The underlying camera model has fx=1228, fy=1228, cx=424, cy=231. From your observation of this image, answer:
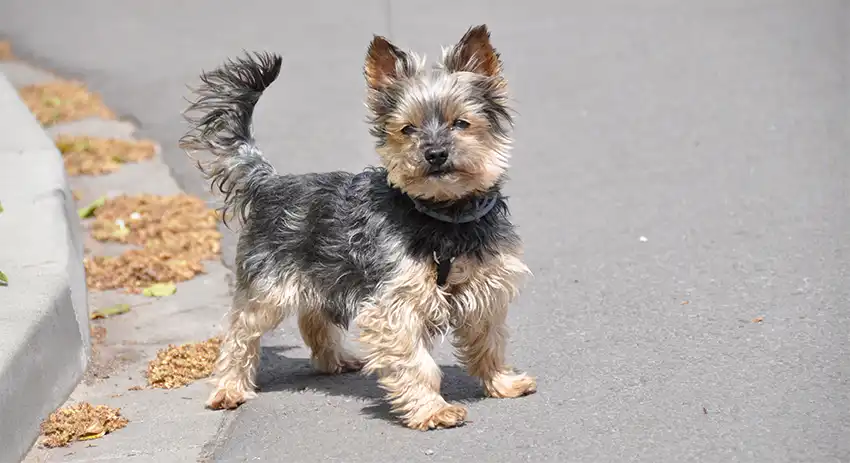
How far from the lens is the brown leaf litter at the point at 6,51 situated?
17062mm

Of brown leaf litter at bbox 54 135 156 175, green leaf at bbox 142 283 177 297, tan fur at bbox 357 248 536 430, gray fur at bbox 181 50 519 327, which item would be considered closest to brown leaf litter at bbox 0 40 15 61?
brown leaf litter at bbox 54 135 156 175

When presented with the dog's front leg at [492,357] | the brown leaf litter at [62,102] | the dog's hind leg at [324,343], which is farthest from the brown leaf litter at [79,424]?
the brown leaf litter at [62,102]

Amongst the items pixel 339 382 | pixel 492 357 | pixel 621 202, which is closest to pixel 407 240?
pixel 492 357

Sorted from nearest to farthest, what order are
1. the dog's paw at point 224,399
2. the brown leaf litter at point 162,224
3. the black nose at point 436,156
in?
1. the black nose at point 436,156
2. the dog's paw at point 224,399
3. the brown leaf litter at point 162,224

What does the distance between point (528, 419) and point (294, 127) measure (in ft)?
23.4

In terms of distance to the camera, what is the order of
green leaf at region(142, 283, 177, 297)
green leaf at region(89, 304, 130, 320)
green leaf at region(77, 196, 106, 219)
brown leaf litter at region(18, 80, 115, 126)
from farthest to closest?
brown leaf litter at region(18, 80, 115, 126)
green leaf at region(77, 196, 106, 219)
green leaf at region(142, 283, 177, 297)
green leaf at region(89, 304, 130, 320)

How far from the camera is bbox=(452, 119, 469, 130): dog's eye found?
18.6 feet

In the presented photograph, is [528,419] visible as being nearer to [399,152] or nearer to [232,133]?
[399,152]

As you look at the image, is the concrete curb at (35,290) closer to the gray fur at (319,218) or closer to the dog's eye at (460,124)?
the gray fur at (319,218)

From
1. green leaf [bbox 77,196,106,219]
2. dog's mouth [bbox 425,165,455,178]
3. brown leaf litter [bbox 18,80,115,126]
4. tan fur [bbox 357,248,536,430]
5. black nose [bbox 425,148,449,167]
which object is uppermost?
black nose [bbox 425,148,449,167]

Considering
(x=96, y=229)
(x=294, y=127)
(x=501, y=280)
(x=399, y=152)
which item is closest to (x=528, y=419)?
(x=501, y=280)

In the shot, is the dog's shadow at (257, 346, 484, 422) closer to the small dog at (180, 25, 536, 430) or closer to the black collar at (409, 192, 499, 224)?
the small dog at (180, 25, 536, 430)

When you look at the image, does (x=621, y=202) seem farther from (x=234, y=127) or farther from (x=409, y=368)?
(x=409, y=368)

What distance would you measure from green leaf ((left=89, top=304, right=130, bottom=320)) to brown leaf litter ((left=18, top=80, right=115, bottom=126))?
5.59 m
